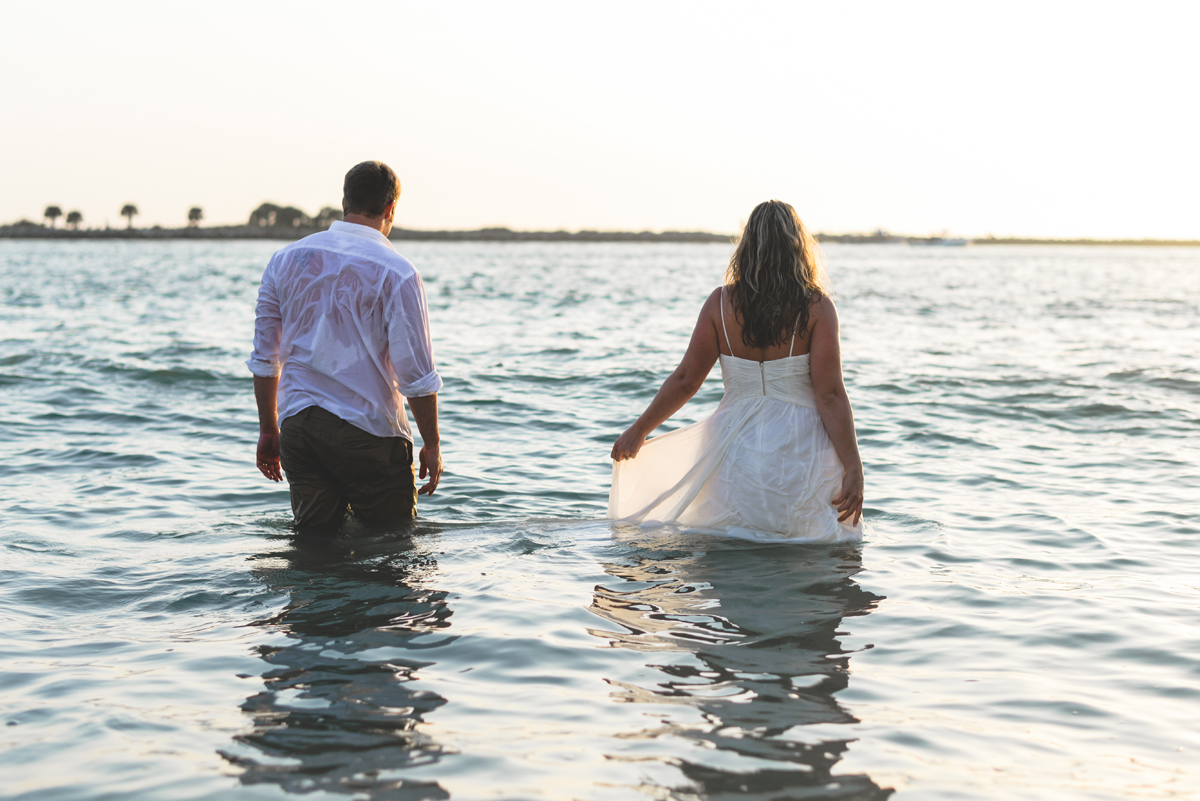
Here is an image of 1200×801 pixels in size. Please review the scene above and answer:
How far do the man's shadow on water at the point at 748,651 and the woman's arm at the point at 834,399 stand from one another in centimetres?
47

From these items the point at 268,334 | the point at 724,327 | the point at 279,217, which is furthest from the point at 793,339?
the point at 279,217

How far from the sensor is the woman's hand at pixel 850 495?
5.41 metres

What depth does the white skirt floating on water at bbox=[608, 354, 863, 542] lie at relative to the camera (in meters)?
5.48

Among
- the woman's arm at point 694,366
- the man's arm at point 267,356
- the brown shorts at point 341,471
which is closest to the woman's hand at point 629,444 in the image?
the woman's arm at point 694,366

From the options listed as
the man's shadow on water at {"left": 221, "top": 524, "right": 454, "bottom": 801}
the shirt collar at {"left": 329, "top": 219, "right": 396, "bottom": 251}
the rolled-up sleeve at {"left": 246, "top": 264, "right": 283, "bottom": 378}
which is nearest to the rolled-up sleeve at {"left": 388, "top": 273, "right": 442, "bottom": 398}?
the shirt collar at {"left": 329, "top": 219, "right": 396, "bottom": 251}

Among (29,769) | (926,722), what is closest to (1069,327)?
(926,722)

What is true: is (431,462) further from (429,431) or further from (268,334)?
(268,334)

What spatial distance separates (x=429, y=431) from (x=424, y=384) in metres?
0.27

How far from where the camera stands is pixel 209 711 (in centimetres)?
364

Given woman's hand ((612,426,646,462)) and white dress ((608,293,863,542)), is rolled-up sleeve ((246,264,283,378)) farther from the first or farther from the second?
white dress ((608,293,863,542))

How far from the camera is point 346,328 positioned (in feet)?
16.4

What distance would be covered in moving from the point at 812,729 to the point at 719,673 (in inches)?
22.6

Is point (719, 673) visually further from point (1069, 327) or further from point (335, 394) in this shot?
point (1069, 327)

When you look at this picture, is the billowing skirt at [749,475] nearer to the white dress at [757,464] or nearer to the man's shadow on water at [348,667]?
the white dress at [757,464]
